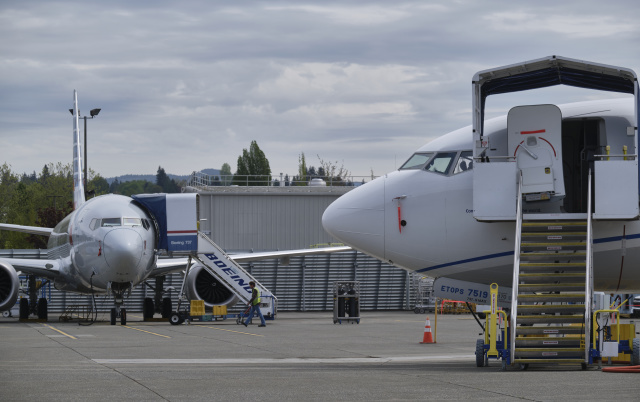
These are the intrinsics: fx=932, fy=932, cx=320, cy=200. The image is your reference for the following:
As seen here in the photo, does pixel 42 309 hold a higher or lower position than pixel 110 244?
lower

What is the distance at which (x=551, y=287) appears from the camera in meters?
14.2

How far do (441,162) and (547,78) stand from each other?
7.35 ft

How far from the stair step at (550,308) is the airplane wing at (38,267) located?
22627mm

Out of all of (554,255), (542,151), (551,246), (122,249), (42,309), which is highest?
(542,151)

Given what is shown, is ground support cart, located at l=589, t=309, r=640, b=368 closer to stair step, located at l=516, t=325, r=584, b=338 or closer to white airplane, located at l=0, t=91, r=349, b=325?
stair step, located at l=516, t=325, r=584, b=338

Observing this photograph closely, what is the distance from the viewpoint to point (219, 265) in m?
33.0

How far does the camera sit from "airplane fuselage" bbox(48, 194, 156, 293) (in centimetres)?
2950

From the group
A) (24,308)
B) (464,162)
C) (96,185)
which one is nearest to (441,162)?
(464,162)

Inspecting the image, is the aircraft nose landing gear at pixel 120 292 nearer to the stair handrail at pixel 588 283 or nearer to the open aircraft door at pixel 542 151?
the open aircraft door at pixel 542 151

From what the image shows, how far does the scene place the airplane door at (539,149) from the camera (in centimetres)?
1489

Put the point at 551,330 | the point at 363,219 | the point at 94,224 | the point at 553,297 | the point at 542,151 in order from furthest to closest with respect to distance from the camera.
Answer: the point at 94,224 < the point at 363,219 < the point at 542,151 < the point at 553,297 < the point at 551,330

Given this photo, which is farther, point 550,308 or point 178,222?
point 178,222

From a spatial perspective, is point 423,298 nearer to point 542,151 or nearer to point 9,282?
point 9,282

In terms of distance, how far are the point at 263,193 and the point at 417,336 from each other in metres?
31.8
